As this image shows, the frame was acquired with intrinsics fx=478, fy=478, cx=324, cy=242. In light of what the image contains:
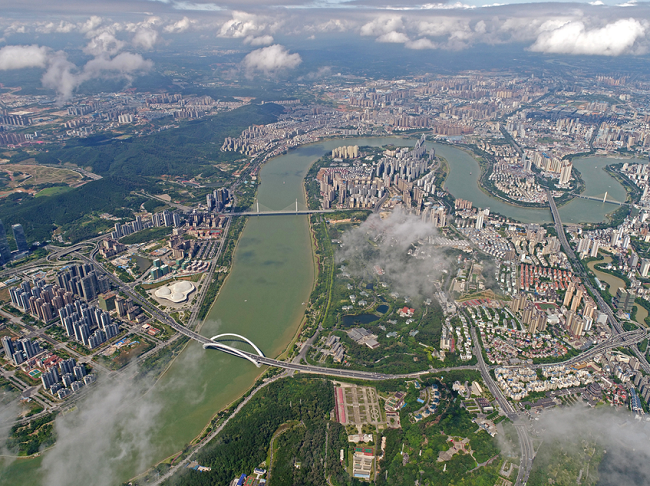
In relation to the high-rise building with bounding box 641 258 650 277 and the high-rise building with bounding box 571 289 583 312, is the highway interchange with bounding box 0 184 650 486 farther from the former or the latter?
the high-rise building with bounding box 641 258 650 277

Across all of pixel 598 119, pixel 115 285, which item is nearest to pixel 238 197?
pixel 115 285

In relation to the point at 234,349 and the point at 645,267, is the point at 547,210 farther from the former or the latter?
the point at 234,349

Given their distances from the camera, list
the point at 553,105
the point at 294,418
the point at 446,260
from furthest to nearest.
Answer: the point at 553,105 → the point at 446,260 → the point at 294,418

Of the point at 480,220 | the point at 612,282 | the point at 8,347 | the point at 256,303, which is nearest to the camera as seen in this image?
the point at 8,347

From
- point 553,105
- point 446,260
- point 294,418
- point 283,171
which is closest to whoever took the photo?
point 294,418

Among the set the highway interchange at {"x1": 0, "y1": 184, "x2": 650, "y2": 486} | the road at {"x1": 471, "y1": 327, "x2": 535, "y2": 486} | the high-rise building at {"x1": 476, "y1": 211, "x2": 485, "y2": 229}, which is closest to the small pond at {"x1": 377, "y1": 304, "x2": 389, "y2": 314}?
the highway interchange at {"x1": 0, "y1": 184, "x2": 650, "y2": 486}

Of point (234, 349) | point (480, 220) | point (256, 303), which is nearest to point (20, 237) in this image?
point (256, 303)

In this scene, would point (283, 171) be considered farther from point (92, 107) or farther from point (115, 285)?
point (92, 107)

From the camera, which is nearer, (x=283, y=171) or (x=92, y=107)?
(x=283, y=171)
